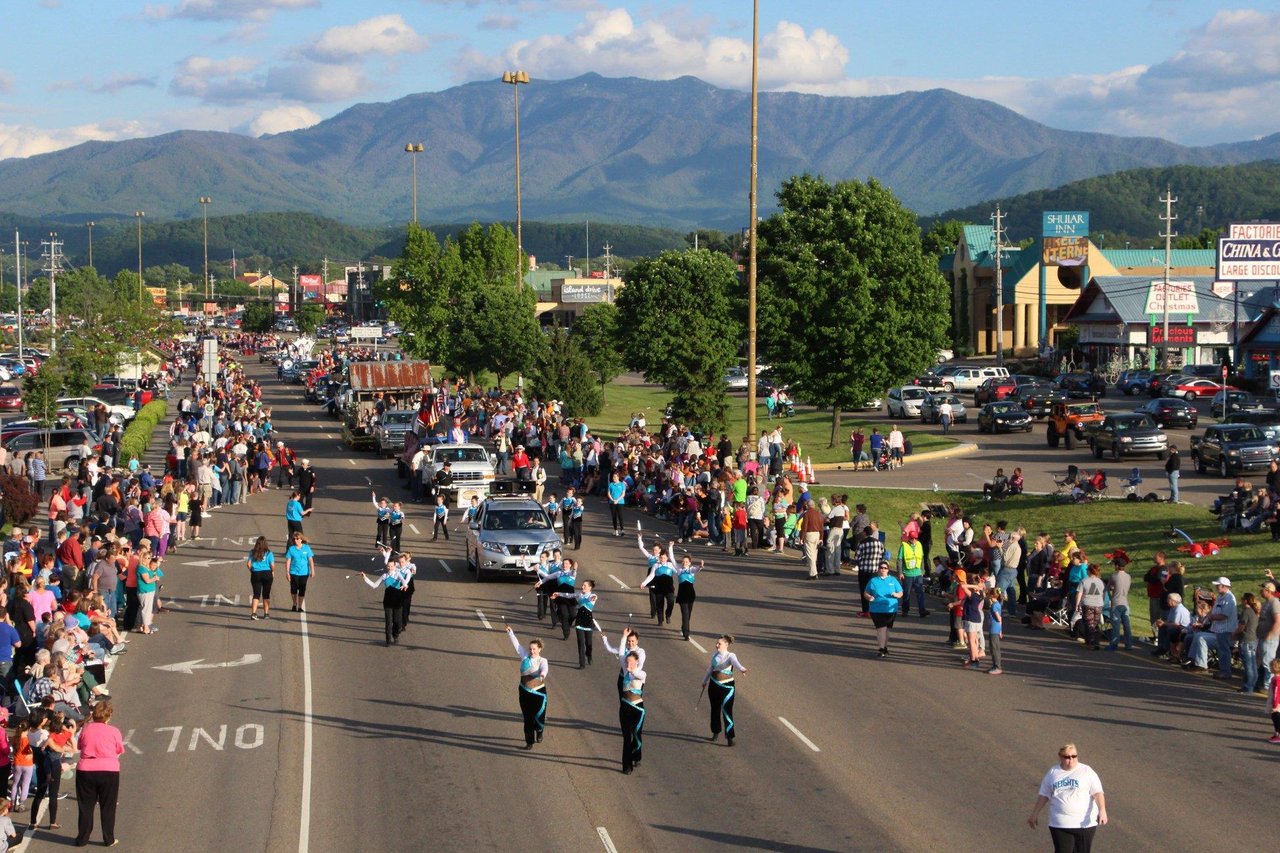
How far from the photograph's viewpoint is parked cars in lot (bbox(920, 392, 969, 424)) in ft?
204

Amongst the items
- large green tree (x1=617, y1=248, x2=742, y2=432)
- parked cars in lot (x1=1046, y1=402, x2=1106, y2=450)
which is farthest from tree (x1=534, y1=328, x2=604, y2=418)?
parked cars in lot (x1=1046, y1=402, x2=1106, y2=450)

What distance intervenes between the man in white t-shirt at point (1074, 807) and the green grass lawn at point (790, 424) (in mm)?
37686

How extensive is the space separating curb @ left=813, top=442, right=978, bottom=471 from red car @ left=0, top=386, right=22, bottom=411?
3986 centimetres

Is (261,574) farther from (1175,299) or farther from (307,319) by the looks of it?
(307,319)

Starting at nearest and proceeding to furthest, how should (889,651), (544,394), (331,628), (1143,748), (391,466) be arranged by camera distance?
(1143,748), (889,651), (331,628), (391,466), (544,394)

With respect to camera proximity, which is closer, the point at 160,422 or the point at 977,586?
the point at 977,586

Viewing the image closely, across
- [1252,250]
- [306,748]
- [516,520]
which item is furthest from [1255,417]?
→ [306,748]

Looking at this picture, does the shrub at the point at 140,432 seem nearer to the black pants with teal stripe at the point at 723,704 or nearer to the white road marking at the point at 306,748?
the white road marking at the point at 306,748

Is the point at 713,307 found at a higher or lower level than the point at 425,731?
higher

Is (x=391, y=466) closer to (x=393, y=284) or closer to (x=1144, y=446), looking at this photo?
(x=1144, y=446)

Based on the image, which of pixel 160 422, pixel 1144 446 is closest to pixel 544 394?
pixel 160 422

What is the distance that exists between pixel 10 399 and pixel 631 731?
62.6 metres

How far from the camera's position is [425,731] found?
60.1 feet

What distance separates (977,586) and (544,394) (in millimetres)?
43612
